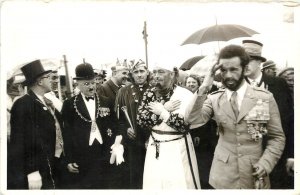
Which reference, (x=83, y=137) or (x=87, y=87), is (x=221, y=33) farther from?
(x=83, y=137)

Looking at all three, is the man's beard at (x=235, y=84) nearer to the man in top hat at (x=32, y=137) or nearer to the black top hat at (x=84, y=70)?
the black top hat at (x=84, y=70)

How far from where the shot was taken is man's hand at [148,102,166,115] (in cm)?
514

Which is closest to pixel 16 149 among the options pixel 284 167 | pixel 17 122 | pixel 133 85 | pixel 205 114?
pixel 17 122

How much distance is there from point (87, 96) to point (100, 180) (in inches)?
36.7

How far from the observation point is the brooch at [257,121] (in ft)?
16.5

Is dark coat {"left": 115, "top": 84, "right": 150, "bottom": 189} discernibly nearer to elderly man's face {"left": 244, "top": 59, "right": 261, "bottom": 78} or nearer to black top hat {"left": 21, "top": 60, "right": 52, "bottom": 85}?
black top hat {"left": 21, "top": 60, "right": 52, "bottom": 85}

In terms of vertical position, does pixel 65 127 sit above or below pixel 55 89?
below

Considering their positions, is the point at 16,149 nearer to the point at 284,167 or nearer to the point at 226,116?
the point at 226,116

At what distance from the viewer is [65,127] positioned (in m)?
5.13

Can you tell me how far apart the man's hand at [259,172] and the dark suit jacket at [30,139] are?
220 centimetres

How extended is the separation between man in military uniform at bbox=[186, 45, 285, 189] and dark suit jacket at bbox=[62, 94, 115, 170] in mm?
894

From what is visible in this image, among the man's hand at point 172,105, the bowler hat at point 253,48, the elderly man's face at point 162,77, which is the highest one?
the bowler hat at point 253,48

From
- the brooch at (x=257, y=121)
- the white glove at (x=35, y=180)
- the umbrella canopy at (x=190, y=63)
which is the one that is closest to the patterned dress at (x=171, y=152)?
the umbrella canopy at (x=190, y=63)

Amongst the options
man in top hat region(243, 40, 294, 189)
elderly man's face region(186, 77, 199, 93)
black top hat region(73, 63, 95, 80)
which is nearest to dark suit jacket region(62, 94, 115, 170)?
black top hat region(73, 63, 95, 80)
